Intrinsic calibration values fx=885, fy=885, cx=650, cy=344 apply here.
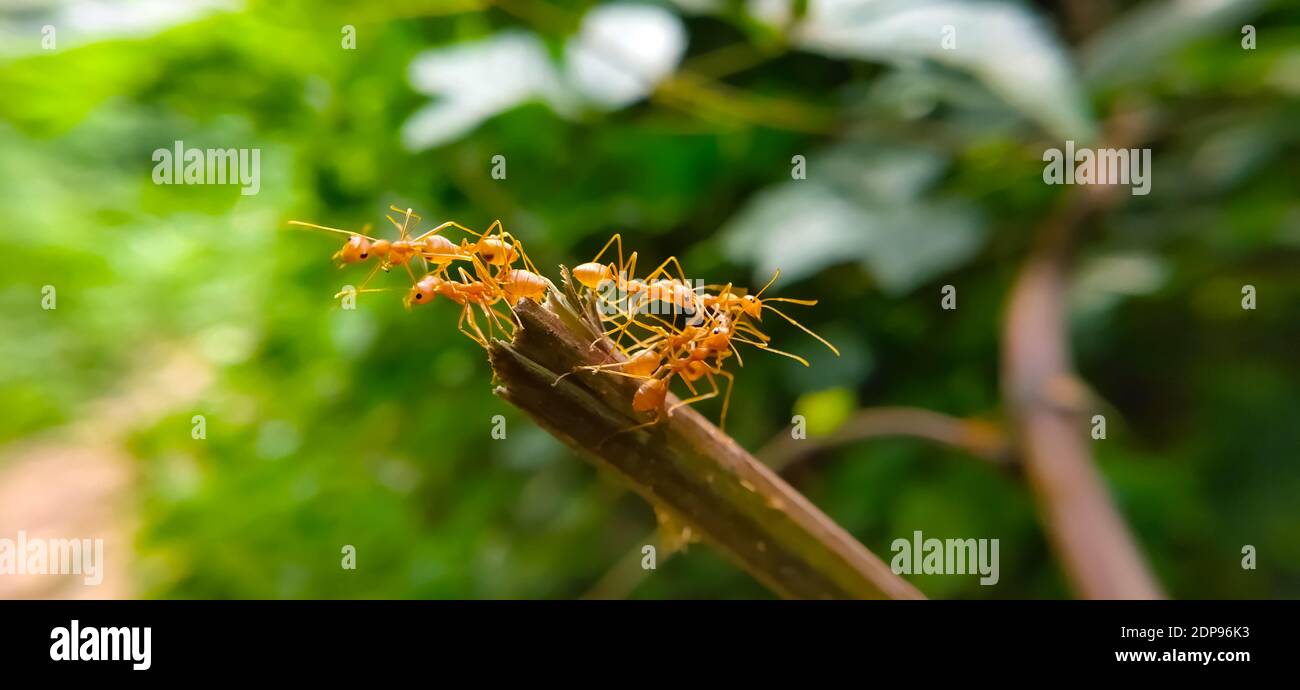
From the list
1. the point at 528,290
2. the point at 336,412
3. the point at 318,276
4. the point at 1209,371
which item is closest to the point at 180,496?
the point at 336,412

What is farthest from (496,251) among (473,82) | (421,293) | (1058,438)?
(1058,438)

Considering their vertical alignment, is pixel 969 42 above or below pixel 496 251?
above

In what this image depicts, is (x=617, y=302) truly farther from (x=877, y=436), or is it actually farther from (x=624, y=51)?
(x=877, y=436)

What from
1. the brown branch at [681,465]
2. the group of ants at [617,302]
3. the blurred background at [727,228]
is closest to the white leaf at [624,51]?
the blurred background at [727,228]

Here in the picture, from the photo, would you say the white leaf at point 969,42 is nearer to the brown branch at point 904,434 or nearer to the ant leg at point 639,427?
the brown branch at point 904,434

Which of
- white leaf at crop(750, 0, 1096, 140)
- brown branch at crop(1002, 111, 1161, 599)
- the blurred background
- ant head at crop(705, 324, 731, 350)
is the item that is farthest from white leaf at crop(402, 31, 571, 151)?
brown branch at crop(1002, 111, 1161, 599)
